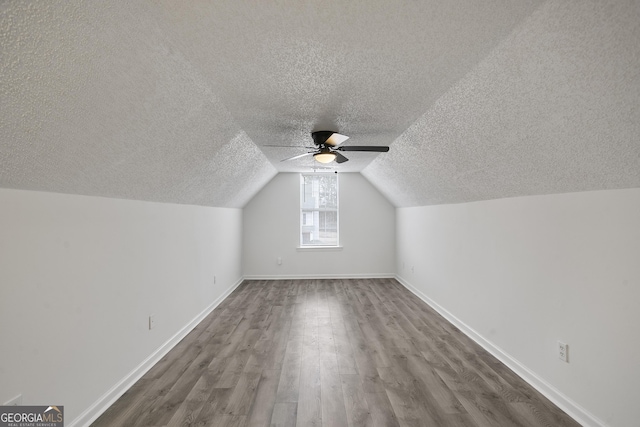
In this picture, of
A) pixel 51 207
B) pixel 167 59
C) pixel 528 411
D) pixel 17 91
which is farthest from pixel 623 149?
pixel 51 207

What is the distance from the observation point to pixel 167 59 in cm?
174

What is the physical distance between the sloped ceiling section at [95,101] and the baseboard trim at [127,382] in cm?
140

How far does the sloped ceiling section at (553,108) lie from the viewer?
133 cm

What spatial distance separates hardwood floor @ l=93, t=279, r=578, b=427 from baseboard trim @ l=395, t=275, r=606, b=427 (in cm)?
6

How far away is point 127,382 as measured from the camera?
249cm

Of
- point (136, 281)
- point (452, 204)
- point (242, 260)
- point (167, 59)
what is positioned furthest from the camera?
point (242, 260)

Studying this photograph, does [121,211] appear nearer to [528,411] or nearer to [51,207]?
[51,207]

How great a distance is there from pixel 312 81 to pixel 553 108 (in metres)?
1.46

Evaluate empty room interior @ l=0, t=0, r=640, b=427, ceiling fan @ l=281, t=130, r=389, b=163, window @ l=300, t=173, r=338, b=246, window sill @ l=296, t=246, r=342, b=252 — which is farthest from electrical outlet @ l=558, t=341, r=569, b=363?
window @ l=300, t=173, r=338, b=246

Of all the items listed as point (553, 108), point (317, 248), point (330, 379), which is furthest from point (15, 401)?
point (317, 248)

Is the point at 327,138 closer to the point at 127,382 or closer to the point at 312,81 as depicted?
the point at 312,81

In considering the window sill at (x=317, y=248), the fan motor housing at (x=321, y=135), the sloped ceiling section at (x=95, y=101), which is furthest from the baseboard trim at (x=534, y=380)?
the sloped ceiling section at (x=95, y=101)

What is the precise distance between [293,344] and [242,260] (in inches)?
142

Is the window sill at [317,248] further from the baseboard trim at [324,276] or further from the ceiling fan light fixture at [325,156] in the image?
the ceiling fan light fixture at [325,156]
